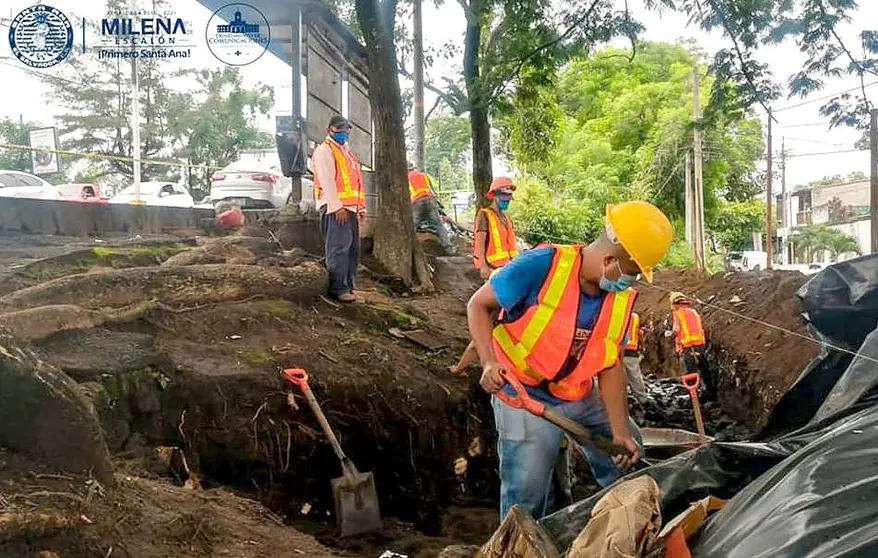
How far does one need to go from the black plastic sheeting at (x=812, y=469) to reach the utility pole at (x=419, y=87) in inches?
389

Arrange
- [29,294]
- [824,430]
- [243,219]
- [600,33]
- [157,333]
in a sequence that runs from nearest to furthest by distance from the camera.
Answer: [824,430] → [29,294] → [157,333] → [600,33] → [243,219]

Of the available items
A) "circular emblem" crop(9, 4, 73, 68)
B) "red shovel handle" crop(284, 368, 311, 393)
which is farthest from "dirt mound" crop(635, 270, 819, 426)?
"circular emblem" crop(9, 4, 73, 68)

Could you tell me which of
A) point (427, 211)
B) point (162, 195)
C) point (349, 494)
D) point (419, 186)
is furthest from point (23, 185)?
point (349, 494)

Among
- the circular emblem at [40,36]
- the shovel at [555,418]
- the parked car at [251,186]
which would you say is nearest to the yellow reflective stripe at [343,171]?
the shovel at [555,418]

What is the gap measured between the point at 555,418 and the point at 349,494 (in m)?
1.86

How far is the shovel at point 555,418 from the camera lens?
2.81 metres

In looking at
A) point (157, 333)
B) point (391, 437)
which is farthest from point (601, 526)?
point (157, 333)

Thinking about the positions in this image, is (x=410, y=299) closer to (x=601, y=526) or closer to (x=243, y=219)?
(x=243, y=219)

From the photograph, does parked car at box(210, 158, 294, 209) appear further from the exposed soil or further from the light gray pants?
the light gray pants

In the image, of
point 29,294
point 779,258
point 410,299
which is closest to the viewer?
point 29,294

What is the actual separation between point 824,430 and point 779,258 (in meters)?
40.8

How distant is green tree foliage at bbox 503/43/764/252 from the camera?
21.9 meters

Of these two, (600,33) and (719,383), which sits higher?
(600,33)

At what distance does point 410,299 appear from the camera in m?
7.38
